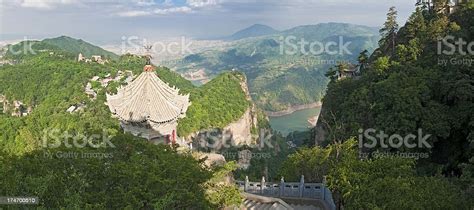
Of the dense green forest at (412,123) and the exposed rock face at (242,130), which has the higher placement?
the dense green forest at (412,123)

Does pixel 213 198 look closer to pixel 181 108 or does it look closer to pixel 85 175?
pixel 85 175

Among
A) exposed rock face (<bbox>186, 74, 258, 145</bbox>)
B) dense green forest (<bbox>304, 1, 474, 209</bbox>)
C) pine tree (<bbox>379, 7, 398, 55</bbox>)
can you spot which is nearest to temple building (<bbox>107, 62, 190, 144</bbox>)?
dense green forest (<bbox>304, 1, 474, 209</bbox>)

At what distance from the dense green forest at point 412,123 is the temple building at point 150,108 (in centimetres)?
600

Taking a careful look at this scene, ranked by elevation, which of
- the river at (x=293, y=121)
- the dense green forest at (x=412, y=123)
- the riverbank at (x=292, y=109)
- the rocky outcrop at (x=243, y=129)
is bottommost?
the river at (x=293, y=121)

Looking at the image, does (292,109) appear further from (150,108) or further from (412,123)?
(150,108)

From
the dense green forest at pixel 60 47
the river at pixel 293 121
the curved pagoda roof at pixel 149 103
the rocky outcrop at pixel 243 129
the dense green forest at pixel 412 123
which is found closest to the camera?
the dense green forest at pixel 412 123

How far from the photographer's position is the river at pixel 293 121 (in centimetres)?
11071

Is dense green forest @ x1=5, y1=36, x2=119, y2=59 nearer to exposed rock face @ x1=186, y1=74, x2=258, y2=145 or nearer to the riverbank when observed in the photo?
the riverbank

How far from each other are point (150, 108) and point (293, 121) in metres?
101

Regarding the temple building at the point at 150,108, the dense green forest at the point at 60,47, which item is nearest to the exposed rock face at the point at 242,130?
the temple building at the point at 150,108

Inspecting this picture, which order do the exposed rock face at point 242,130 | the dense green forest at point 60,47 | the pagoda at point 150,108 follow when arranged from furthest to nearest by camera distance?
the dense green forest at point 60,47 → the exposed rock face at point 242,130 → the pagoda at point 150,108

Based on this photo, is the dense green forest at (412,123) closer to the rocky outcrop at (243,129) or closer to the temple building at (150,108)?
the temple building at (150,108)

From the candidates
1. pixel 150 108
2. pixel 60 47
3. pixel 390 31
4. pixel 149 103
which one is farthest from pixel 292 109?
pixel 150 108

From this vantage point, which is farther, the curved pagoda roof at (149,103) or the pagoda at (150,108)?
the curved pagoda roof at (149,103)
